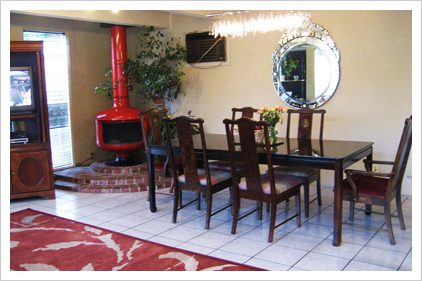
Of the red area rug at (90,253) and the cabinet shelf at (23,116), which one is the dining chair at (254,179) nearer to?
the red area rug at (90,253)

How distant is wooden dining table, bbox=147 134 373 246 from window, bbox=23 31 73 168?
2611 mm

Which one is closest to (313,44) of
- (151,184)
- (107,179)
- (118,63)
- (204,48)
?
(204,48)

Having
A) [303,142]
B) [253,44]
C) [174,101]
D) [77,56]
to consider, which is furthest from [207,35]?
[303,142]

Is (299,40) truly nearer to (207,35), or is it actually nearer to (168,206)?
(207,35)

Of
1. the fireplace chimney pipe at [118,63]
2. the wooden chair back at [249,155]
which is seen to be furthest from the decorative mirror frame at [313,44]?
the fireplace chimney pipe at [118,63]

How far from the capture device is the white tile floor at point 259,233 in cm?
325

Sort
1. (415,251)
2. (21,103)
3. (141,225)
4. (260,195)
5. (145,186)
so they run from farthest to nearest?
(145,186)
(21,103)
(141,225)
(260,195)
(415,251)

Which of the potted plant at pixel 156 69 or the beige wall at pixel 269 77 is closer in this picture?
the beige wall at pixel 269 77

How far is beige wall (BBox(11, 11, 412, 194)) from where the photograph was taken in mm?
4852

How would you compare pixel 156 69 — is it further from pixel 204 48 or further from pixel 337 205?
pixel 337 205

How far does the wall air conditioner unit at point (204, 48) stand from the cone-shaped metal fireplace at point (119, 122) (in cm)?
95

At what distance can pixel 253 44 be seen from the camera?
5824mm

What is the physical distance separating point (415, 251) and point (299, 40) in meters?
3.69

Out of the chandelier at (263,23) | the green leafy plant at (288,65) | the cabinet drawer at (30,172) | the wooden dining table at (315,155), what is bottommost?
the cabinet drawer at (30,172)
